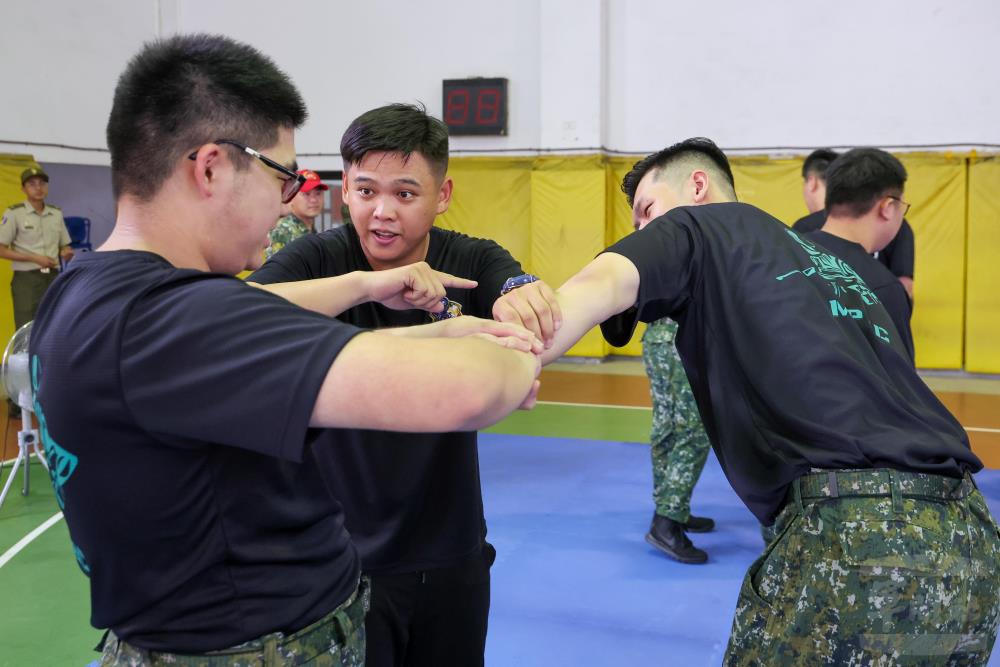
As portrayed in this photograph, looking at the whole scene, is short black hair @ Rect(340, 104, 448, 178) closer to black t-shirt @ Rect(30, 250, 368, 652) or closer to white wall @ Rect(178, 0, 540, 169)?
black t-shirt @ Rect(30, 250, 368, 652)

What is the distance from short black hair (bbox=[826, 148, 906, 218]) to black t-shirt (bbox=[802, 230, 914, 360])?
0.12 meters

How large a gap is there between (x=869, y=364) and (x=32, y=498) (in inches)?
230

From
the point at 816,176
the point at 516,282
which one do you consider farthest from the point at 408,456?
the point at 816,176

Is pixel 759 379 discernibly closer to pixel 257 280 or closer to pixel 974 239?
pixel 257 280

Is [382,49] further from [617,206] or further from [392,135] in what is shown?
[392,135]

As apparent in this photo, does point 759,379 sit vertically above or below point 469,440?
above

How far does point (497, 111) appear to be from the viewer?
1236 centimetres

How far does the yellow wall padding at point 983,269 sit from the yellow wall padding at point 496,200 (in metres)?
5.86

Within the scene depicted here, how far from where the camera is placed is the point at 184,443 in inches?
49.0

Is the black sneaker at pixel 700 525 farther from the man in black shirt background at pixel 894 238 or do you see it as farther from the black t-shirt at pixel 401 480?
the black t-shirt at pixel 401 480

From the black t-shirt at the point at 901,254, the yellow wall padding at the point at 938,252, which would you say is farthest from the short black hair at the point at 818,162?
the yellow wall padding at the point at 938,252

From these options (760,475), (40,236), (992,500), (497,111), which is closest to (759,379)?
(760,475)

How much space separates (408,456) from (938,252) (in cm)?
1064

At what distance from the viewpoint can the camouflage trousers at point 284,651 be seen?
137cm
